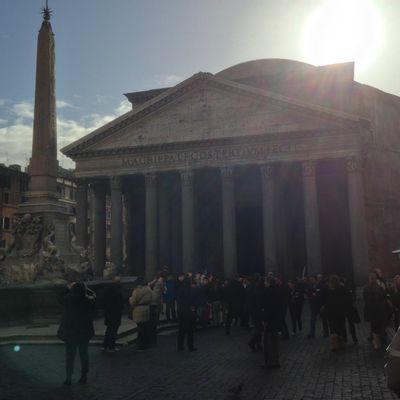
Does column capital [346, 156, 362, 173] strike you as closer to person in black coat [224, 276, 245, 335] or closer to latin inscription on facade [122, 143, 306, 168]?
latin inscription on facade [122, 143, 306, 168]

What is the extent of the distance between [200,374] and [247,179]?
79.5 ft

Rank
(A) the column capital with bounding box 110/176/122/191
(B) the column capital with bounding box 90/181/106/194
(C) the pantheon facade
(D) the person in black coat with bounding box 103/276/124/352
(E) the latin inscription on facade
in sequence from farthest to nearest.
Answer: (B) the column capital with bounding box 90/181/106/194 < (A) the column capital with bounding box 110/176/122/191 < (E) the latin inscription on facade < (C) the pantheon facade < (D) the person in black coat with bounding box 103/276/124/352

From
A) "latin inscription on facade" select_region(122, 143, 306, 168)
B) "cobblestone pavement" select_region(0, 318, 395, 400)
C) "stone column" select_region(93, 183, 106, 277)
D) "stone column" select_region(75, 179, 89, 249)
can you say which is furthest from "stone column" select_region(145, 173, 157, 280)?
"cobblestone pavement" select_region(0, 318, 395, 400)

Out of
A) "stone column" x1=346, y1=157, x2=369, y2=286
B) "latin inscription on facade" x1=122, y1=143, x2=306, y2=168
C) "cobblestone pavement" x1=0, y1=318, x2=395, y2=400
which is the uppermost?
"latin inscription on facade" x1=122, y1=143, x2=306, y2=168

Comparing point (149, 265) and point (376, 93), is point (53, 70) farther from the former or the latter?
point (376, 93)

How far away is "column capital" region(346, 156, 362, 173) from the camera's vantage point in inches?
957

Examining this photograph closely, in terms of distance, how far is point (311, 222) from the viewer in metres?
24.6

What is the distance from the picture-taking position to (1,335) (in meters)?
9.28

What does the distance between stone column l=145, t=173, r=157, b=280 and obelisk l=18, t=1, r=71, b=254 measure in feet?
52.1

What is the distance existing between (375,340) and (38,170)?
7881mm

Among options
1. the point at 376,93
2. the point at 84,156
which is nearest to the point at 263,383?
the point at 84,156

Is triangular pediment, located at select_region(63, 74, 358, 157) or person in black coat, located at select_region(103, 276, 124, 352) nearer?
person in black coat, located at select_region(103, 276, 124, 352)

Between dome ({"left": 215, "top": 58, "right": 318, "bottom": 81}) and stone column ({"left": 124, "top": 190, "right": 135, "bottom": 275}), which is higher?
dome ({"left": 215, "top": 58, "right": 318, "bottom": 81})

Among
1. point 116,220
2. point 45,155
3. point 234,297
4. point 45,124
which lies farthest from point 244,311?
point 116,220
